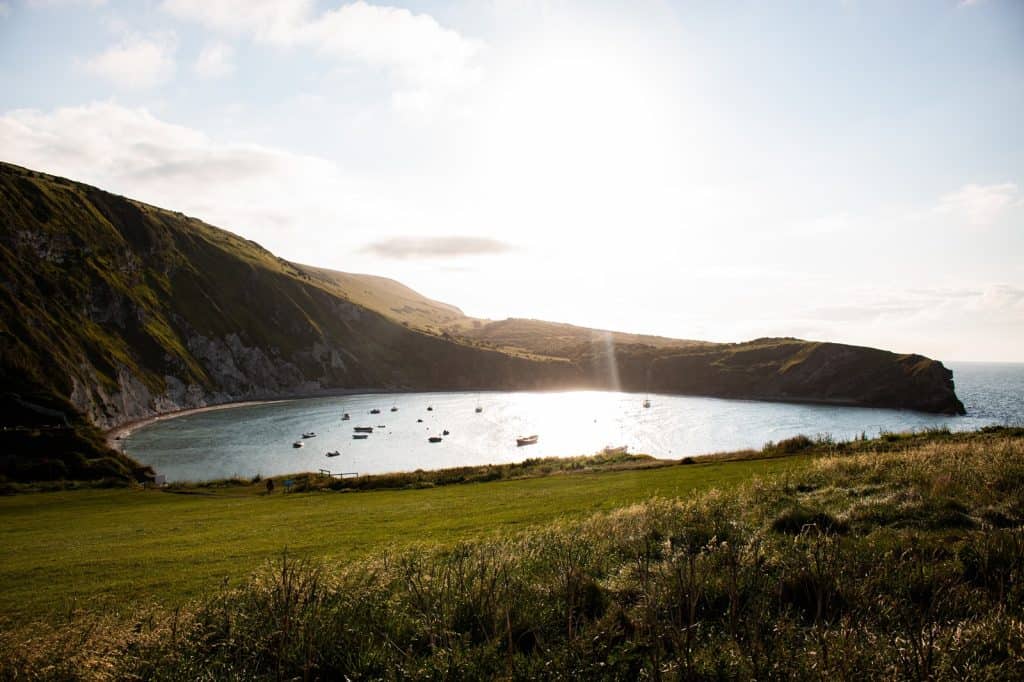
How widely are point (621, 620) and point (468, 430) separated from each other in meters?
140

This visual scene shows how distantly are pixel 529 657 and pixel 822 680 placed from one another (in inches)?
130

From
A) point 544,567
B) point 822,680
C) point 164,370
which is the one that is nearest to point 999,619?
point 822,680

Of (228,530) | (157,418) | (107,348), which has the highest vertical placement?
(107,348)

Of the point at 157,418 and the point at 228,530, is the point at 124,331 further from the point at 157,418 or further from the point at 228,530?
the point at 228,530

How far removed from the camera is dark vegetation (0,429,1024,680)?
6023mm

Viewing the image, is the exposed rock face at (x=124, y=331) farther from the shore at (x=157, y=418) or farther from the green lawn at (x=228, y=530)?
the green lawn at (x=228, y=530)

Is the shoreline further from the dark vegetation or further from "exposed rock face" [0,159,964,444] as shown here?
the dark vegetation

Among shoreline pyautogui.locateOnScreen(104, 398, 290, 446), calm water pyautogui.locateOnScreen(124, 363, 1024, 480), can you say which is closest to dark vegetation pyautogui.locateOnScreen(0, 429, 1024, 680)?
calm water pyautogui.locateOnScreen(124, 363, 1024, 480)

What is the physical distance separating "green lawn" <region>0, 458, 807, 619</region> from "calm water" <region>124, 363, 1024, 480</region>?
65739mm

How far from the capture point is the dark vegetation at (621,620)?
6.02 meters

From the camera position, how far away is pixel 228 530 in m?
24.1

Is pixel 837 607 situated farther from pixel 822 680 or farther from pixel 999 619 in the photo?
pixel 822 680

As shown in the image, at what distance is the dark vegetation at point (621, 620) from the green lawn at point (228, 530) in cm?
276

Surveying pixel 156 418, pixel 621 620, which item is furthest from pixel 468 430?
pixel 621 620
